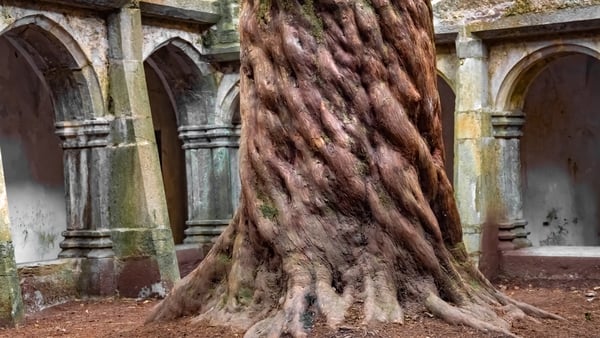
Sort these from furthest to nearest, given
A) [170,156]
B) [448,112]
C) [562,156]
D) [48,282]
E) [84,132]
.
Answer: [170,156]
[448,112]
[562,156]
[84,132]
[48,282]

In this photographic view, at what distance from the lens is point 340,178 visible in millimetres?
4754

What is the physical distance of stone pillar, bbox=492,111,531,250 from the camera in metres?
11.1

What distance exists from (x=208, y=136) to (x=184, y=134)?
0.93 feet

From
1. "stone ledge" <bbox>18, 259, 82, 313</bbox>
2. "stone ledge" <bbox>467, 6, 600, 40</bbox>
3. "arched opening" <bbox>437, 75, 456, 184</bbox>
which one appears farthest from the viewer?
"arched opening" <bbox>437, 75, 456, 184</bbox>

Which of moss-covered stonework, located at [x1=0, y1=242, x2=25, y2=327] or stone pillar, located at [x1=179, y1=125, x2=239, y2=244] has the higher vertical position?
stone pillar, located at [x1=179, y1=125, x2=239, y2=244]

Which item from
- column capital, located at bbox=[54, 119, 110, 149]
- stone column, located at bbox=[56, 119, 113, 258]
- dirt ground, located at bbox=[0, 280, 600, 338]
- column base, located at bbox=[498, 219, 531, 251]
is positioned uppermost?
column capital, located at bbox=[54, 119, 110, 149]

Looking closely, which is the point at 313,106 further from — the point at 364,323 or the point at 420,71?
the point at 364,323

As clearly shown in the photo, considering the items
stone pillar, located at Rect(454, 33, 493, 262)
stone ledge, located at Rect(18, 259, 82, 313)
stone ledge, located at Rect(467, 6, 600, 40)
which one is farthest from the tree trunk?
stone pillar, located at Rect(454, 33, 493, 262)

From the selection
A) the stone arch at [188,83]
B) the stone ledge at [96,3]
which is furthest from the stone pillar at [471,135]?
the stone ledge at [96,3]

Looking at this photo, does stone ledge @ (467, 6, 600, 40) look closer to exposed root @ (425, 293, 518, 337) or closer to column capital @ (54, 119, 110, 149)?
column capital @ (54, 119, 110, 149)

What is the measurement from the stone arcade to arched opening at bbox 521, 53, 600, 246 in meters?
0.02

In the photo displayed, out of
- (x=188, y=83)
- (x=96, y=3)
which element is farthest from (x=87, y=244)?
(x=188, y=83)

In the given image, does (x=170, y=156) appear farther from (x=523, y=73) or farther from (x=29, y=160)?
(x=523, y=73)

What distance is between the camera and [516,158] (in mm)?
11328
